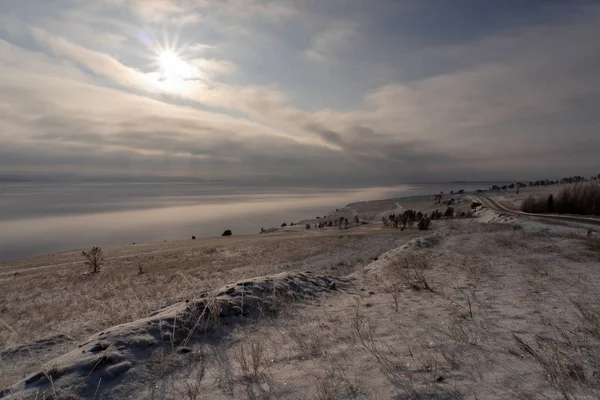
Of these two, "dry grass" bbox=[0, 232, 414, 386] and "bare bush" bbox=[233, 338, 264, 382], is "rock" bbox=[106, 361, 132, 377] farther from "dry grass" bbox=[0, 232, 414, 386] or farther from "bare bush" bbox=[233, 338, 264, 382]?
"dry grass" bbox=[0, 232, 414, 386]

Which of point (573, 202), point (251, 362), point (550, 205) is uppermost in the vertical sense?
point (573, 202)

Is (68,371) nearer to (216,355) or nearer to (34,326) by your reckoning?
(216,355)

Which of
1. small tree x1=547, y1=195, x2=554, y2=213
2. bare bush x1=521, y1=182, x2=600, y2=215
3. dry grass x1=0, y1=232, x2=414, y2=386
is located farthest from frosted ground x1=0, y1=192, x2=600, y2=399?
small tree x1=547, y1=195, x2=554, y2=213

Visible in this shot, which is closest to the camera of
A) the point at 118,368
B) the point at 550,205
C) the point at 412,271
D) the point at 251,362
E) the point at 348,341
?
the point at 118,368

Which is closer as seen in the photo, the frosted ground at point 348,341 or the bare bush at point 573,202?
the frosted ground at point 348,341

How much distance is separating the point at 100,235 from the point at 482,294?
57.1m

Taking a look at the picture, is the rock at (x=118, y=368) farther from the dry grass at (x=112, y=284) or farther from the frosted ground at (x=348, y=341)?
the dry grass at (x=112, y=284)

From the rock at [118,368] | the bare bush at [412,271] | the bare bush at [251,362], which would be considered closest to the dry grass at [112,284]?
the rock at [118,368]

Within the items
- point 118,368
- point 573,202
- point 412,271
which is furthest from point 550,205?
point 118,368

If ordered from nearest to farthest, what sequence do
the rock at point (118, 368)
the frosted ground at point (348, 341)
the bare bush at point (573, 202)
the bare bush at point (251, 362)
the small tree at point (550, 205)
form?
1. the frosted ground at point (348, 341)
2. the bare bush at point (251, 362)
3. the rock at point (118, 368)
4. the bare bush at point (573, 202)
5. the small tree at point (550, 205)

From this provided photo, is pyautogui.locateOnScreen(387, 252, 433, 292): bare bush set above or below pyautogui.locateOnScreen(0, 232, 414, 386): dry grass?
above

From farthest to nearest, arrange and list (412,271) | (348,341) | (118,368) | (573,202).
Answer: (573,202) → (412,271) → (348,341) → (118,368)

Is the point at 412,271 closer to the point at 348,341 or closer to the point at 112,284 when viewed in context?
the point at 348,341

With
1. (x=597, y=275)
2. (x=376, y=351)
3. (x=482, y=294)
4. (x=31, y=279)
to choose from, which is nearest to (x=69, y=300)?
(x=31, y=279)
